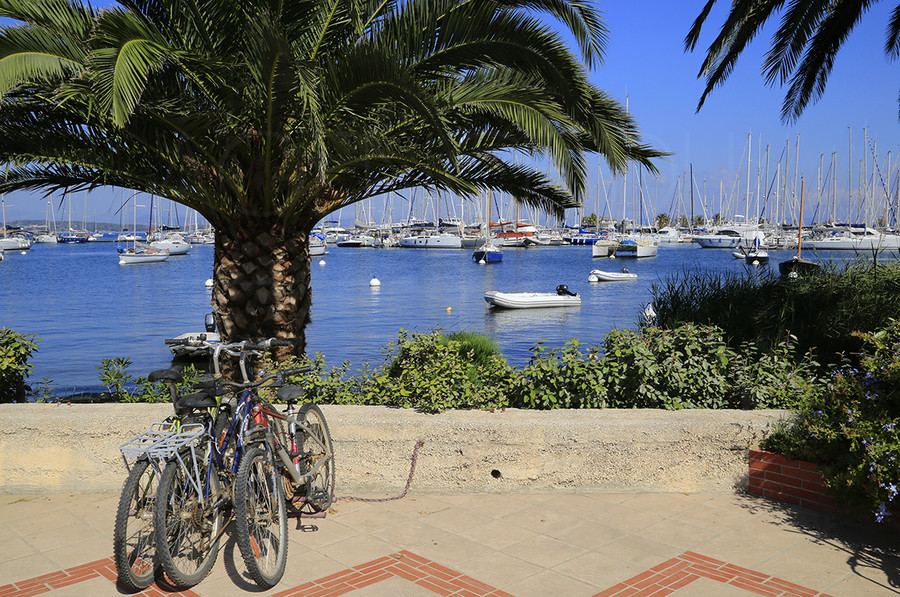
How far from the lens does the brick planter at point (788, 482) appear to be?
4.84 metres

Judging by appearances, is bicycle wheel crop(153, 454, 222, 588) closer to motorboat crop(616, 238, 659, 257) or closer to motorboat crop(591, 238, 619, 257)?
motorboat crop(616, 238, 659, 257)

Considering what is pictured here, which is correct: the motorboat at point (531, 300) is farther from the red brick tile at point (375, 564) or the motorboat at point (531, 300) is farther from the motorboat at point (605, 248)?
the motorboat at point (605, 248)

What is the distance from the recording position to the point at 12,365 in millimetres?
6508

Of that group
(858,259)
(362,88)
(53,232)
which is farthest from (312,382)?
(53,232)

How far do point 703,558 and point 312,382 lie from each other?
11.0ft

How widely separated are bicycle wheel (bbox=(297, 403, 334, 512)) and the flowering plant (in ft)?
10.3

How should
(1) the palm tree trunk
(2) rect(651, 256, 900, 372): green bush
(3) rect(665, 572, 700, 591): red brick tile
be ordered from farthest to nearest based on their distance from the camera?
(2) rect(651, 256, 900, 372): green bush, (1) the palm tree trunk, (3) rect(665, 572, 700, 591): red brick tile

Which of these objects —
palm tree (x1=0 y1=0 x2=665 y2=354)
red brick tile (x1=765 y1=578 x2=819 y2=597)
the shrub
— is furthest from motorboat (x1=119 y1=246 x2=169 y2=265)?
red brick tile (x1=765 y1=578 x2=819 y2=597)

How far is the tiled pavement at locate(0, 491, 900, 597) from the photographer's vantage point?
3855 millimetres

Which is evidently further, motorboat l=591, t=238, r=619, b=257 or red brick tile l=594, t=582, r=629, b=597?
motorboat l=591, t=238, r=619, b=257

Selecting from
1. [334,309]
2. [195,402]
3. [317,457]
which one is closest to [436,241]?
[334,309]

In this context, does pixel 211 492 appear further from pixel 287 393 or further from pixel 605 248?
pixel 605 248

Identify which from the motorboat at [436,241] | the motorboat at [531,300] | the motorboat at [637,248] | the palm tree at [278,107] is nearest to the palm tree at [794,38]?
the palm tree at [278,107]

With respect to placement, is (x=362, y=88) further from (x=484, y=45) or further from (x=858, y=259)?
(x=858, y=259)
